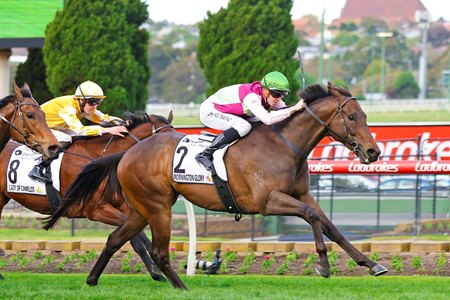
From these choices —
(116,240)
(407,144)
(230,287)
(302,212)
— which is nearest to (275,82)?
(302,212)

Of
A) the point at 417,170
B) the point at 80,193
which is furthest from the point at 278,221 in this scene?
the point at 80,193

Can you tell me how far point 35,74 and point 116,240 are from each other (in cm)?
1745

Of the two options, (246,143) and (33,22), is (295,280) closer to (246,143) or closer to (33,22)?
(246,143)

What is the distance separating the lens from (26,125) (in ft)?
31.6

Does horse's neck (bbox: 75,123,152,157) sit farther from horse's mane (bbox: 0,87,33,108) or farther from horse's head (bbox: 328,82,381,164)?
horse's head (bbox: 328,82,381,164)

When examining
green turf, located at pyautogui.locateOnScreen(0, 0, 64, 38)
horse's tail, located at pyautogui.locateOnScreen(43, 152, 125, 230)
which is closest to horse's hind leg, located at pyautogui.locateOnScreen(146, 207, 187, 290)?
horse's tail, located at pyautogui.locateOnScreen(43, 152, 125, 230)

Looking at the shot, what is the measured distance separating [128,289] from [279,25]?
15.5 m

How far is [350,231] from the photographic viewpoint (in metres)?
16.2

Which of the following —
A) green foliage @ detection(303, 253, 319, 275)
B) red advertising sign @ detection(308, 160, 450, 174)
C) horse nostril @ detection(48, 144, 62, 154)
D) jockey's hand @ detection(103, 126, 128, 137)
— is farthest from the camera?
red advertising sign @ detection(308, 160, 450, 174)

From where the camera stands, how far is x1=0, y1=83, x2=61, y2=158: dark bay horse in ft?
31.4

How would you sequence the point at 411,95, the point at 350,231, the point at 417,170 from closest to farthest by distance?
the point at 417,170 → the point at 350,231 → the point at 411,95

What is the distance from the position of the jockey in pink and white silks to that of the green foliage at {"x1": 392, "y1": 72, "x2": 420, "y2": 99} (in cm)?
8765

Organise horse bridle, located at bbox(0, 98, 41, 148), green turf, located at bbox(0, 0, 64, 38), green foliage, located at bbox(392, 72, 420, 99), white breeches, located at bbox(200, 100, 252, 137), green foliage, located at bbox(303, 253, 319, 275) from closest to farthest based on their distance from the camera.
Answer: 1. white breeches, located at bbox(200, 100, 252, 137)
2. horse bridle, located at bbox(0, 98, 41, 148)
3. green foliage, located at bbox(303, 253, 319, 275)
4. green turf, located at bbox(0, 0, 64, 38)
5. green foliage, located at bbox(392, 72, 420, 99)

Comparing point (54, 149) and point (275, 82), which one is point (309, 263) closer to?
point (275, 82)
